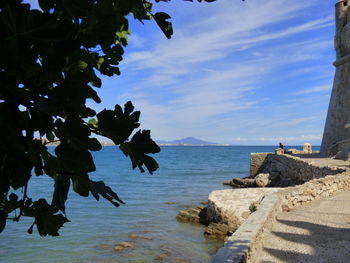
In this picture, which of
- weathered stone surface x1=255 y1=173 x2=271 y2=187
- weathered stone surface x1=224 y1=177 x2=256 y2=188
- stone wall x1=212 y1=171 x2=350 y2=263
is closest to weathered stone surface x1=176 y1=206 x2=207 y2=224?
stone wall x1=212 y1=171 x2=350 y2=263

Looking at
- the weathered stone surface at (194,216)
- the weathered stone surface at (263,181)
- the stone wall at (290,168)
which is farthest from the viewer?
the weathered stone surface at (263,181)

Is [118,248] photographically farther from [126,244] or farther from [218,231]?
[218,231]

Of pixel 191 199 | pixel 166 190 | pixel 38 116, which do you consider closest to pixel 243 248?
pixel 38 116

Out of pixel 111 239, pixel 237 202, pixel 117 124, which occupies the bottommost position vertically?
pixel 111 239

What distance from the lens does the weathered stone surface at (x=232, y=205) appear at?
1270 cm

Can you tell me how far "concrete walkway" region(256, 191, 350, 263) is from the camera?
5.82 metres

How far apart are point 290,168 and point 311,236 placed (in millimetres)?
18115

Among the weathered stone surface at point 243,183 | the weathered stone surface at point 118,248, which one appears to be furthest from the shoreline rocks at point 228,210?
the weathered stone surface at point 243,183

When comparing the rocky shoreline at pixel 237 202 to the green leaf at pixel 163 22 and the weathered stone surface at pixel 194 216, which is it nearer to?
the weathered stone surface at pixel 194 216

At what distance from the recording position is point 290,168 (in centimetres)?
2409

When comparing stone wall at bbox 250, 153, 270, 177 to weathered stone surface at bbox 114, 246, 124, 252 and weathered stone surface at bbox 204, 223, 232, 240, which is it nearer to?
weathered stone surface at bbox 204, 223, 232, 240

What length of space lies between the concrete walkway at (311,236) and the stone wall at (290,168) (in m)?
6.56

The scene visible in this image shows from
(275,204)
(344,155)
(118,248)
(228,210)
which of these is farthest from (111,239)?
(344,155)

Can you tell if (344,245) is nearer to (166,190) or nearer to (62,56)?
(62,56)
